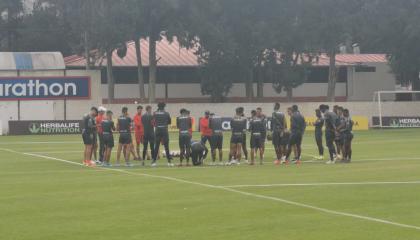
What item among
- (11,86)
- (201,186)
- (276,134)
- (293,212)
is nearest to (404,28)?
(11,86)

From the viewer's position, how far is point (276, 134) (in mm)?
29062

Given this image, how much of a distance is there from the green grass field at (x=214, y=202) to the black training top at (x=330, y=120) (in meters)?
1.57

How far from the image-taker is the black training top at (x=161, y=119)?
27141mm

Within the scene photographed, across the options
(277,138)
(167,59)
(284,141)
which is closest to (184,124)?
(277,138)

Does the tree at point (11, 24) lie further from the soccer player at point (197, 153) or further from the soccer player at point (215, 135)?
the soccer player at point (197, 153)

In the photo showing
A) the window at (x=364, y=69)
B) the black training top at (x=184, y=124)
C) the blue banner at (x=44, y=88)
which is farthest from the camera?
the window at (x=364, y=69)

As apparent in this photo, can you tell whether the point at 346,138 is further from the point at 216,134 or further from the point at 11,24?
the point at 11,24

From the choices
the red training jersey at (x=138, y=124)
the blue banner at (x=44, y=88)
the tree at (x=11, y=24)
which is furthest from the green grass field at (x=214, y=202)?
the tree at (x=11, y=24)

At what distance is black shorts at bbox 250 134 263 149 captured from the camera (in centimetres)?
2797

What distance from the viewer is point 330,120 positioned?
28625mm

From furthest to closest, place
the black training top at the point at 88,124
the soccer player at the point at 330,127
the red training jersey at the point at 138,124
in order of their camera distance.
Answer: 1. the red training jersey at the point at 138,124
2. the soccer player at the point at 330,127
3. the black training top at the point at 88,124

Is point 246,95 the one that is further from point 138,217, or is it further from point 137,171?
point 138,217

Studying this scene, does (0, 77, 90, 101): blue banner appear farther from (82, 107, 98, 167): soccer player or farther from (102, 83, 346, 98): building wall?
(82, 107, 98, 167): soccer player

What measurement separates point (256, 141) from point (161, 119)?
312 centimetres
